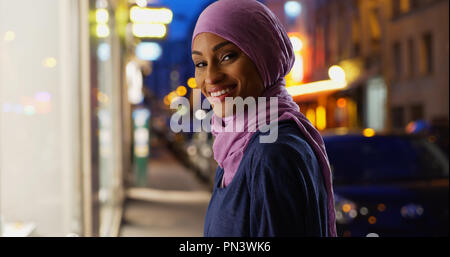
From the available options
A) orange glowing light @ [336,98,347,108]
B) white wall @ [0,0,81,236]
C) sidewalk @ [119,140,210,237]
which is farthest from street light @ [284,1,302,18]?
white wall @ [0,0,81,236]

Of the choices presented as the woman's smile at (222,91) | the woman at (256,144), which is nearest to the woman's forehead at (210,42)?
the woman at (256,144)

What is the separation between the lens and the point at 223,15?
6.14 feet

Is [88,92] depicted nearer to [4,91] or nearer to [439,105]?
[4,91]

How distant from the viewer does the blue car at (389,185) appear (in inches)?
215

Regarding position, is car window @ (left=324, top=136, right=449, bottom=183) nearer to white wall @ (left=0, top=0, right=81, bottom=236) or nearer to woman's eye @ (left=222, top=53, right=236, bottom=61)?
white wall @ (left=0, top=0, right=81, bottom=236)

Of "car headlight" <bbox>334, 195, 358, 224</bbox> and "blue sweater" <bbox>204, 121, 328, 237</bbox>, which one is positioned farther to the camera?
"car headlight" <bbox>334, 195, 358, 224</bbox>

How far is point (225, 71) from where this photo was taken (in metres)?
1.92

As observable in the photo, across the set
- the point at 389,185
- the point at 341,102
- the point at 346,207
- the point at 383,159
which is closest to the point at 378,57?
the point at 341,102

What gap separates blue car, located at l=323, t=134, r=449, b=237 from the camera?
17.9 feet

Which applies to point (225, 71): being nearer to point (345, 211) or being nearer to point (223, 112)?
point (223, 112)

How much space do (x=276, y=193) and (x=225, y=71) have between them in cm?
48

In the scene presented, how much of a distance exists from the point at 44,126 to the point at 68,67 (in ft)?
1.98

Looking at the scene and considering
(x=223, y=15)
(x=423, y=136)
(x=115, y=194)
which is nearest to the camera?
(x=223, y=15)
